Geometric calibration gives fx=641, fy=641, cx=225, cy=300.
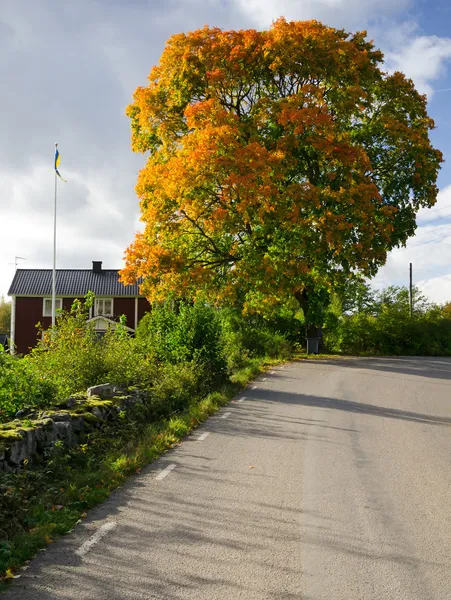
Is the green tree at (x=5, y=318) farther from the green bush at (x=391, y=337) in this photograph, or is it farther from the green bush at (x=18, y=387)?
the green bush at (x=18, y=387)

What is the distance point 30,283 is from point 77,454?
1857 inches

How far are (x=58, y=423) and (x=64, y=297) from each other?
152ft

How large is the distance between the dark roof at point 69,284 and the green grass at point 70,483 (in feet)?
140

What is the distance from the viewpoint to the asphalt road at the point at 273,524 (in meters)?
4.74

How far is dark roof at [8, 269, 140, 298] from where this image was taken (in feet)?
174

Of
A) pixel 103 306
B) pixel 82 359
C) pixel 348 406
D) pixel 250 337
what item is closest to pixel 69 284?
pixel 103 306

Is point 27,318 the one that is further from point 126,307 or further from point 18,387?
point 18,387

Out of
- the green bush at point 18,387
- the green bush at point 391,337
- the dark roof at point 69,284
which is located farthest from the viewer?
the dark roof at point 69,284

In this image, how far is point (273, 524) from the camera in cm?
613

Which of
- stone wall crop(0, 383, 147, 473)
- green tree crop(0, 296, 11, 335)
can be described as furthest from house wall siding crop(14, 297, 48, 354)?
stone wall crop(0, 383, 147, 473)

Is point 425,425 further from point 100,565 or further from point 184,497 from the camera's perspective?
point 100,565

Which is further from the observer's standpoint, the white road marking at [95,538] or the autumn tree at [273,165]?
the autumn tree at [273,165]

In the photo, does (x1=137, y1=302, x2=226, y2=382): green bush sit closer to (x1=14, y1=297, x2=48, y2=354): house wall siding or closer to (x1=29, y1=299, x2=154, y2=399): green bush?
(x1=29, y1=299, x2=154, y2=399): green bush

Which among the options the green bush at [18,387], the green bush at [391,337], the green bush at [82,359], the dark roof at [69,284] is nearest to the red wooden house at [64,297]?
the dark roof at [69,284]
